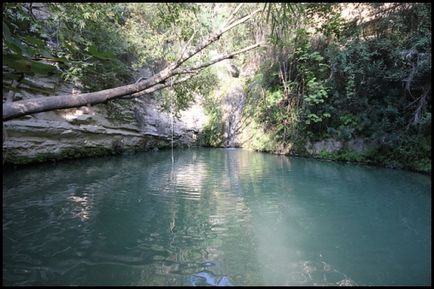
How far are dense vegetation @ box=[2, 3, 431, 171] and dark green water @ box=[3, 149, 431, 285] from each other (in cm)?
244

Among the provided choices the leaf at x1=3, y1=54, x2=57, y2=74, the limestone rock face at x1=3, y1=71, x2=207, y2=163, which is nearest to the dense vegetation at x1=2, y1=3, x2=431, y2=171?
the limestone rock face at x1=3, y1=71, x2=207, y2=163

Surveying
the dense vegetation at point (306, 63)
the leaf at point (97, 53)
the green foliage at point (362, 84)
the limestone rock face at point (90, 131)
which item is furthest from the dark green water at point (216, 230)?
the dense vegetation at point (306, 63)

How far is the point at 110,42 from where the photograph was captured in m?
11.2

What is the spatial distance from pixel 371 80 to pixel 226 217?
746 cm

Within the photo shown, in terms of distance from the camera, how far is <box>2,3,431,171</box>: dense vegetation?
7875 mm

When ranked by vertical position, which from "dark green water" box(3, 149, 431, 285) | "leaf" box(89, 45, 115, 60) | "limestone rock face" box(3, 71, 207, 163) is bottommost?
"dark green water" box(3, 149, 431, 285)

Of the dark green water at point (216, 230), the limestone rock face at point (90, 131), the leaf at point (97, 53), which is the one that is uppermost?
the leaf at point (97, 53)

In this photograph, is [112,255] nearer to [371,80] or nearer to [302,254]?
[302,254]

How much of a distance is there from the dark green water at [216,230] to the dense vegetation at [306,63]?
2.44 meters

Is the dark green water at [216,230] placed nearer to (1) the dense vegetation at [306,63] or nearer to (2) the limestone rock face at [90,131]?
(2) the limestone rock face at [90,131]

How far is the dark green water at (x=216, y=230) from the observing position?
292cm

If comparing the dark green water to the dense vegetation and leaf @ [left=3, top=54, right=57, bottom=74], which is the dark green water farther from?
the dense vegetation

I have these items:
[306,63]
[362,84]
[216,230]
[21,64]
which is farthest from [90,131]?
[362,84]

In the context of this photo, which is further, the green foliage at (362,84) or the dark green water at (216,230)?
the green foliage at (362,84)
